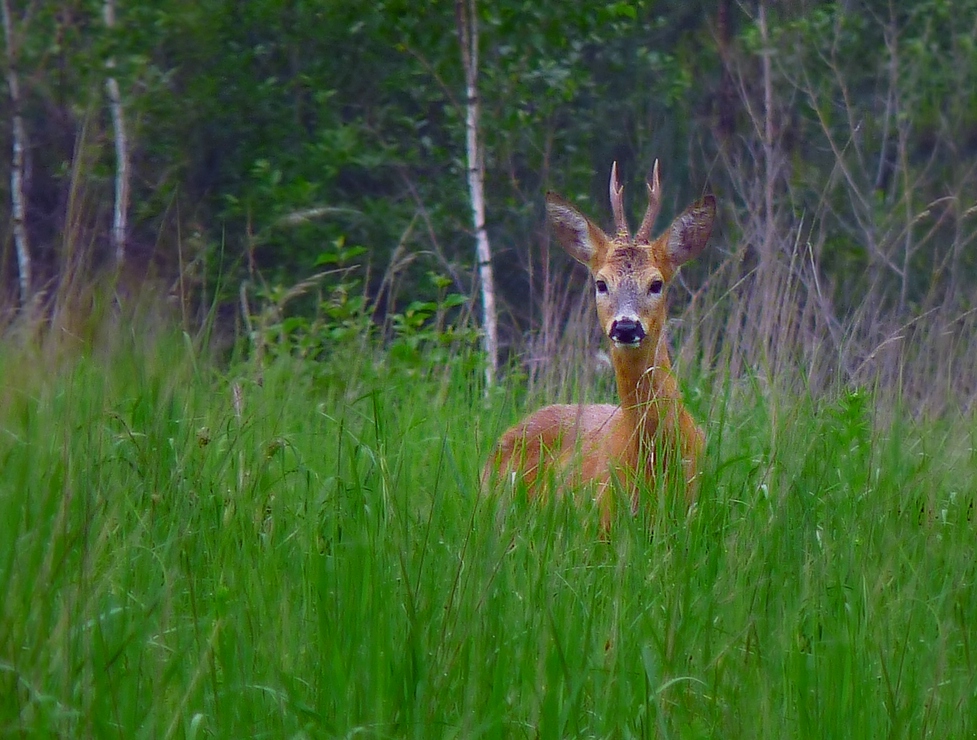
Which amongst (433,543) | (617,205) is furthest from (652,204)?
(433,543)

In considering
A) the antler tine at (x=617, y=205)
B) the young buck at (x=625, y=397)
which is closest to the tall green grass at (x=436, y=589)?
the young buck at (x=625, y=397)

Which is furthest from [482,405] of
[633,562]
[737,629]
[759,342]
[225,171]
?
[225,171]

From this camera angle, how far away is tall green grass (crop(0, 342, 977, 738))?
87.7 inches

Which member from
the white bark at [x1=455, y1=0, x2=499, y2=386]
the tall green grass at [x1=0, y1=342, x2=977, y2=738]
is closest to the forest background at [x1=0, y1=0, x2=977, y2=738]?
the tall green grass at [x1=0, y1=342, x2=977, y2=738]

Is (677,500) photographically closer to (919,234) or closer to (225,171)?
(225,171)

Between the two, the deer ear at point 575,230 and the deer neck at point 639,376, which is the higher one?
the deer ear at point 575,230

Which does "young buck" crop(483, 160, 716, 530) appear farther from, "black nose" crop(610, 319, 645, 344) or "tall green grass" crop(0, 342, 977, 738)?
"tall green grass" crop(0, 342, 977, 738)

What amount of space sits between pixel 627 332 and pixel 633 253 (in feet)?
1.92

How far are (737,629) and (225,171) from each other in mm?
11340

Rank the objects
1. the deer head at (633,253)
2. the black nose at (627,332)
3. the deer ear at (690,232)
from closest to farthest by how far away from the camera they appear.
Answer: the black nose at (627,332)
the deer head at (633,253)
the deer ear at (690,232)

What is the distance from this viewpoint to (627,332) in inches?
172

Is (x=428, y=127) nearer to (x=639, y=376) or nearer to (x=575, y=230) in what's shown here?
(x=575, y=230)

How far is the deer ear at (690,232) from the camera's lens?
478cm

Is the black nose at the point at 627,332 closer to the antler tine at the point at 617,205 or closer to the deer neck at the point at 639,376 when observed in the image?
the deer neck at the point at 639,376
